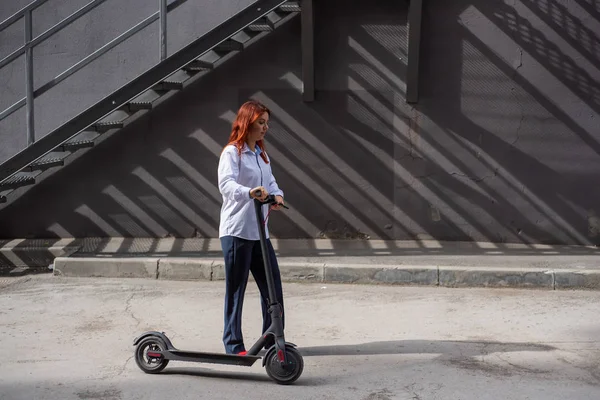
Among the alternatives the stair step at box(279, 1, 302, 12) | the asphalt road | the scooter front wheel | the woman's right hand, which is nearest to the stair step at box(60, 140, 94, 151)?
the asphalt road

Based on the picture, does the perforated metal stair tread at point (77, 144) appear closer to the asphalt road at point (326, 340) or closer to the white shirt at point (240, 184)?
the asphalt road at point (326, 340)

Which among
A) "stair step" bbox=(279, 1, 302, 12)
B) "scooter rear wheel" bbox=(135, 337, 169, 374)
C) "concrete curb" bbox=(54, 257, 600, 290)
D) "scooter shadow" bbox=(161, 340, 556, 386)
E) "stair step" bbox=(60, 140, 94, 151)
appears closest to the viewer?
"scooter rear wheel" bbox=(135, 337, 169, 374)

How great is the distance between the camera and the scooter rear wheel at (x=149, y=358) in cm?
568

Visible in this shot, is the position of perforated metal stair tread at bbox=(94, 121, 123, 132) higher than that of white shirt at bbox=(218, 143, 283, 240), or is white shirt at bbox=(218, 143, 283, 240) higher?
perforated metal stair tread at bbox=(94, 121, 123, 132)

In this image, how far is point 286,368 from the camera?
5.39 m

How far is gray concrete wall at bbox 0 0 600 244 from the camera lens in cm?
1052

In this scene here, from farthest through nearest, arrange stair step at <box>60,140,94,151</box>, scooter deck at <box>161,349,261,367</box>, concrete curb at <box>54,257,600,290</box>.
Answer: stair step at <box>60,140,94,151</box>, concrete curb at <box>54,257,600,290</box>, scooter deck at <box>161,349,261,367</box>

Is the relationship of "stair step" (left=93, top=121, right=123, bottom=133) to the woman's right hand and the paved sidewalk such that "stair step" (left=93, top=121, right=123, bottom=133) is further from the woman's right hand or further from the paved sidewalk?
the woman's right hand

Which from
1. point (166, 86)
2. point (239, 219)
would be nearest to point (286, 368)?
point (239, 219)

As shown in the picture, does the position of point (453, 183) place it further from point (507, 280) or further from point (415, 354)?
point (415, 354)

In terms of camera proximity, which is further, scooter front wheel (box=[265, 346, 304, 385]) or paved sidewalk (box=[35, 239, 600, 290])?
paved sidewalk (box=[35, 239, 600, 290])

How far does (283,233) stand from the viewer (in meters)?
10.9

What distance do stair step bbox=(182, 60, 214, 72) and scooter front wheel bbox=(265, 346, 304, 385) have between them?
18.3ft

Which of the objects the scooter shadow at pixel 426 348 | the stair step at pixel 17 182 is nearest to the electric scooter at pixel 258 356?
the scooter shadow at pixel 426 348
